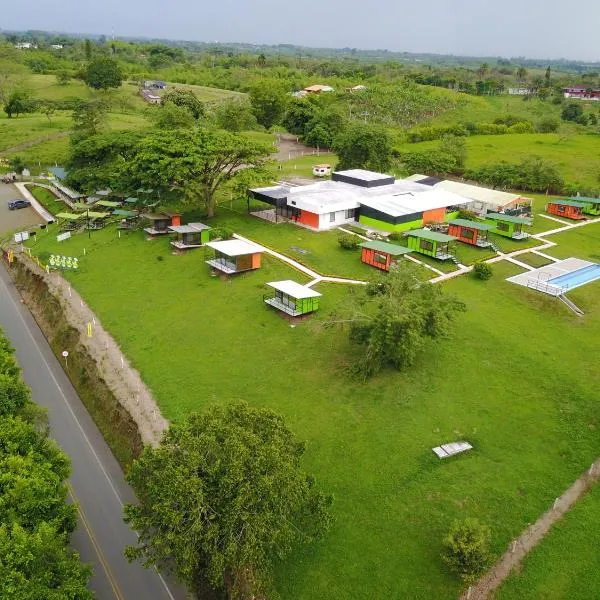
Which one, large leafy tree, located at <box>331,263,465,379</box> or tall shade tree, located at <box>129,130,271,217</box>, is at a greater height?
tall shade tree, located at <box>129,130,271,217</box>

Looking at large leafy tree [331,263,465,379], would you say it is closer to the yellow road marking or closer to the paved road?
the paved road

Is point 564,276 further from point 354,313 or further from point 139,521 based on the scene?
point 139,521

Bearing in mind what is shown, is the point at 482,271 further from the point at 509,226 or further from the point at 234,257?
the point at 234,257

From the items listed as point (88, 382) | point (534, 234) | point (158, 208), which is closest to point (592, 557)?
point (88, 382)

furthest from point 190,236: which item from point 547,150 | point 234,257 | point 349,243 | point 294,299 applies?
point 547,150

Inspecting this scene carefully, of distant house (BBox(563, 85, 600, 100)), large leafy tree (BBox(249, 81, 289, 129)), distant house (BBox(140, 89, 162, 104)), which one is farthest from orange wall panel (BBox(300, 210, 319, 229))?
distant house (BBox(563, 85, 600, 100))

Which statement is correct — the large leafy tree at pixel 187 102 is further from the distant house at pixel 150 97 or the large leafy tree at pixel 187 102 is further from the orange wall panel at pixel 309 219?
the orange wall panel at pixel 309 219

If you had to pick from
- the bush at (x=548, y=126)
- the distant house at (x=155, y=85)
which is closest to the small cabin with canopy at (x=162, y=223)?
the bush at (x=548, y=126)

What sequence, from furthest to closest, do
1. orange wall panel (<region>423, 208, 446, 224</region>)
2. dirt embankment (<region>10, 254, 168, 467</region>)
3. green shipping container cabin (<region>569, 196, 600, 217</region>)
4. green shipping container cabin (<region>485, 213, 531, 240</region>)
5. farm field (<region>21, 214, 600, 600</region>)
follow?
1. green shipping container cabin (<region>569, 196, 600, 217</region>)
2. orange wall panel (<region>423, 208, 446, 224</region>)
3. green shipping container cabin (<region>485, 213, 531, 240</region>)
4. dirt embankment (<region>10, 254, 168, 467</region>)
5. farm field (<region>21, 214, 600, 600</region>)

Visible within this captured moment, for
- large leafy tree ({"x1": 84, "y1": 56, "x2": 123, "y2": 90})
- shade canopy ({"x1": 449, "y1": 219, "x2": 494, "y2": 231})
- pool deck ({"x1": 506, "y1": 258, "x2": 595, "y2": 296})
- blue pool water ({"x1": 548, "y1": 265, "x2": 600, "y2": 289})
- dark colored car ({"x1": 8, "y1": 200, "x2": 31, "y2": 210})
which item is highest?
large leafy tree ({"x1": 84, "y1": 56, "x2": 123, "y2": 90})
